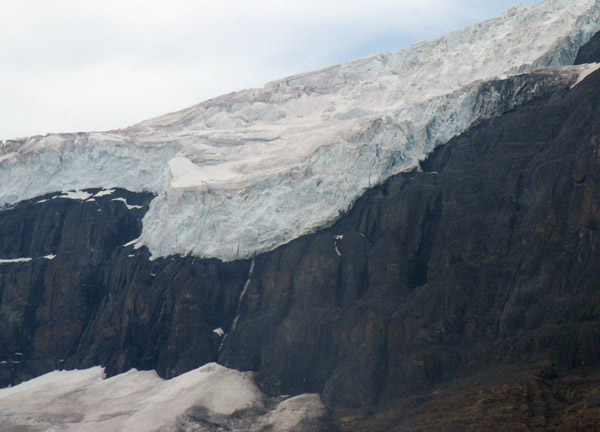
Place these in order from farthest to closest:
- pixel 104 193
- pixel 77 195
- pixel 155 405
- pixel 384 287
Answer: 1. pixel 77 195
2. pixel 104 193
3. pixel 384 287
4. pixel 155 405

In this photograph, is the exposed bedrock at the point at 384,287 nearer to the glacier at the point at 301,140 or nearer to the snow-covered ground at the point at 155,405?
the snow-covered ground at the point at 155,405

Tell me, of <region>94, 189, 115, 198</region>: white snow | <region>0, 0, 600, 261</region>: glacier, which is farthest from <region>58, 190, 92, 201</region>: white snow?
<region>94, 189, 115, 198</region>: white snow

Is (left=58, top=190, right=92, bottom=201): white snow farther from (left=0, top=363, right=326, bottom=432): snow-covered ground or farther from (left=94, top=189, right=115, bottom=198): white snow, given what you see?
(left=0, top=363, right=326, bottom=432): snow-covered ground

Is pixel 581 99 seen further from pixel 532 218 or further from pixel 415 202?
pixel 415 202

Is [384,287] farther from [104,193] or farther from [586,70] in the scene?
[104,193]

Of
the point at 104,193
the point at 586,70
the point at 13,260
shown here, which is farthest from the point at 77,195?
the point at 586,70

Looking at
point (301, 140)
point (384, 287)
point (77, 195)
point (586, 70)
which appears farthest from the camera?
point (77, 195)

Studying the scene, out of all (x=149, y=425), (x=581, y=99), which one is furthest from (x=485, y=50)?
(x=149, y=425)
